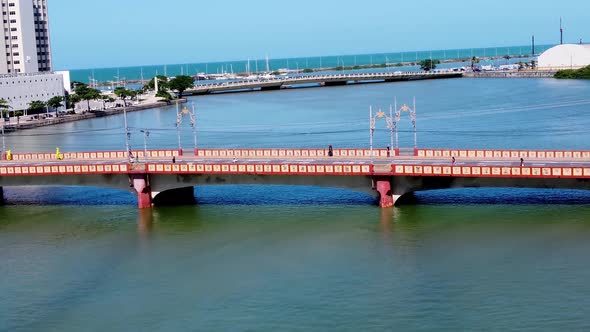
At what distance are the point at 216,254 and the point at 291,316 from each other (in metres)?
11.0

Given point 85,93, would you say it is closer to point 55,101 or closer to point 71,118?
point 55,101

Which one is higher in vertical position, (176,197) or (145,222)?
(176,197)

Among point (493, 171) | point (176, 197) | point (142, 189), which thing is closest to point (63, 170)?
point (142, 189)

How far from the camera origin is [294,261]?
44031mm

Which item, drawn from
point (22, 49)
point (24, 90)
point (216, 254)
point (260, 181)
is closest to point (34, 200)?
point (260, 181)

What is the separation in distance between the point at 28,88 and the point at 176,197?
249ft

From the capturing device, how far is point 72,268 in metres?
44.9

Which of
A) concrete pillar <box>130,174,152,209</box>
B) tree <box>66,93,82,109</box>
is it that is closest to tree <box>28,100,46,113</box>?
tree <box>66,93,82,109</box>

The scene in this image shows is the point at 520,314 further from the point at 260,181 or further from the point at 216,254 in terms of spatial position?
the point at 260,181

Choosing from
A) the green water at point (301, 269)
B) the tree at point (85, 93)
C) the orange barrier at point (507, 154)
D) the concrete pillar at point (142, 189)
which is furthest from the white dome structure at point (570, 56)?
the concrete pillar at point (142, 189)

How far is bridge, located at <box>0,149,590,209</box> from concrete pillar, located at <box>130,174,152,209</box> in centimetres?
7

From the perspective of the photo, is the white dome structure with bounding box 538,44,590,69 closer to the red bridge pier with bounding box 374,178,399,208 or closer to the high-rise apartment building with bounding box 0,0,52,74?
the high-rise apartment building with bounding box 0,0,52,74

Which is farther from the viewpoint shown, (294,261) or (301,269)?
(294,261)

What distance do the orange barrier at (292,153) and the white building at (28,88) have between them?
225ft
